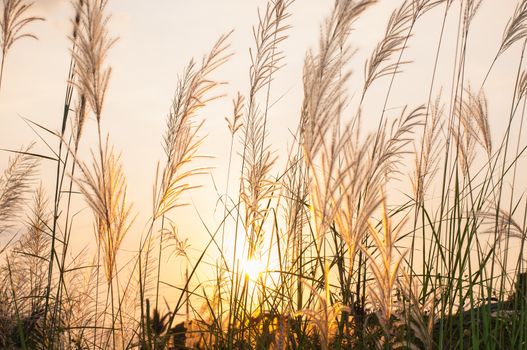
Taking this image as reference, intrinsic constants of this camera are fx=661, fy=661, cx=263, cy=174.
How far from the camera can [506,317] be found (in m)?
3.40

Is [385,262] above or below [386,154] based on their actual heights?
below

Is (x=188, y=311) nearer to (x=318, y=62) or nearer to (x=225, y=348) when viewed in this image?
(x=225, y=348)

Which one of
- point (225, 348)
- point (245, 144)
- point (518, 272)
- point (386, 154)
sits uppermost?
point (245, 144)

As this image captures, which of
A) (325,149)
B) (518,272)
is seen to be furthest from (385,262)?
(518,272)

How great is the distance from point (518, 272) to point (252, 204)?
126 centimetres

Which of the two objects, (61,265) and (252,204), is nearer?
(61,265)

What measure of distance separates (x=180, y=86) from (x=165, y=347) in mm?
1275

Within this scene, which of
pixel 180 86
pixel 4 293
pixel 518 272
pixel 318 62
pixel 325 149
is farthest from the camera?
pixel 4 293

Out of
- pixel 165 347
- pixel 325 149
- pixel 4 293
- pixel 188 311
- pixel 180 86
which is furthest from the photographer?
pixel 4 293

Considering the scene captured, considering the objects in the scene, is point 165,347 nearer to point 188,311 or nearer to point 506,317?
point 188,311

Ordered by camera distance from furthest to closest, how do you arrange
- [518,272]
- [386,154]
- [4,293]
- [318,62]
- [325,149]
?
[4,293], [518,272], [386,154], [318,62], [325,149]

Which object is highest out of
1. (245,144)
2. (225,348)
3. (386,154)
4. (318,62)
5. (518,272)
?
(245,144)

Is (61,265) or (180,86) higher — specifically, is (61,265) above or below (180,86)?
below

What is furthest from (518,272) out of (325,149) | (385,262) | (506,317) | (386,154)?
(325,149)
